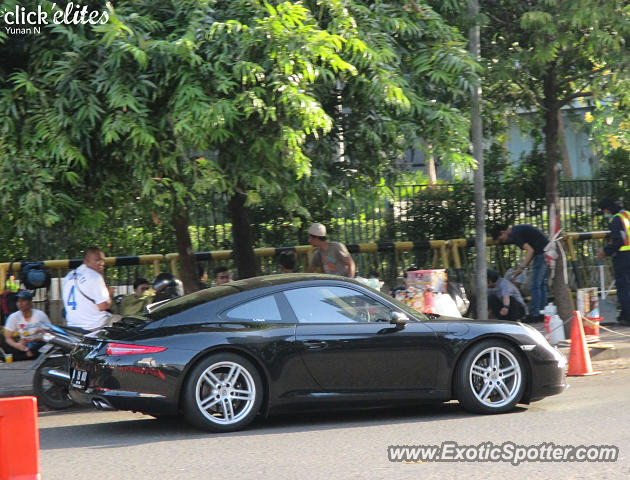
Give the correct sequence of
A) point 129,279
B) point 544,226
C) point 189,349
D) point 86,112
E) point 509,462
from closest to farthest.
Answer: point 509,462, point 189,349, point 86,112, point 129,279, point 544,226

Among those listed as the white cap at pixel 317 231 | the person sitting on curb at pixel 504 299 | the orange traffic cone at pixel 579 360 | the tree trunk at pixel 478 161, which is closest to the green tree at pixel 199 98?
the tree trunk at pixel 478 161

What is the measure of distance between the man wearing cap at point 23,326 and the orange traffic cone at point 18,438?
21.9 feet

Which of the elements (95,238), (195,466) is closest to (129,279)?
(95,238)

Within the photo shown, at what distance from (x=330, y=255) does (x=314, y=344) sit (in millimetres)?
4346

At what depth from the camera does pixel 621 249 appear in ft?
46.7

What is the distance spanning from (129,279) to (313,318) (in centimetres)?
638

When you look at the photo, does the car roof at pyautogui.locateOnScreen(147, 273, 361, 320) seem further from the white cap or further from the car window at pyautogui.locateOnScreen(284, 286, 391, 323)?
the white cap

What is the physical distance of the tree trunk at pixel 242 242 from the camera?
12656 millimetres

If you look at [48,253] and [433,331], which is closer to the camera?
[433,331]

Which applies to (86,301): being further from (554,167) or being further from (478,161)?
(554,167)

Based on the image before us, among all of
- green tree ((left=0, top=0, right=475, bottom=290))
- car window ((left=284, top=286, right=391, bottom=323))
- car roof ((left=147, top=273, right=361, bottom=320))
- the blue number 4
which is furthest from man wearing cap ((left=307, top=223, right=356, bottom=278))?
car window ((left=284, top=286, right=391, bottom=323))

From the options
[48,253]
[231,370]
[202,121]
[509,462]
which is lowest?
[509,462]

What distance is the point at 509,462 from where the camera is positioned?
644 centimetres

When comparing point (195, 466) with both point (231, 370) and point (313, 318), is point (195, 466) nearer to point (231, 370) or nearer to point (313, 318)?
point (231, 370)
